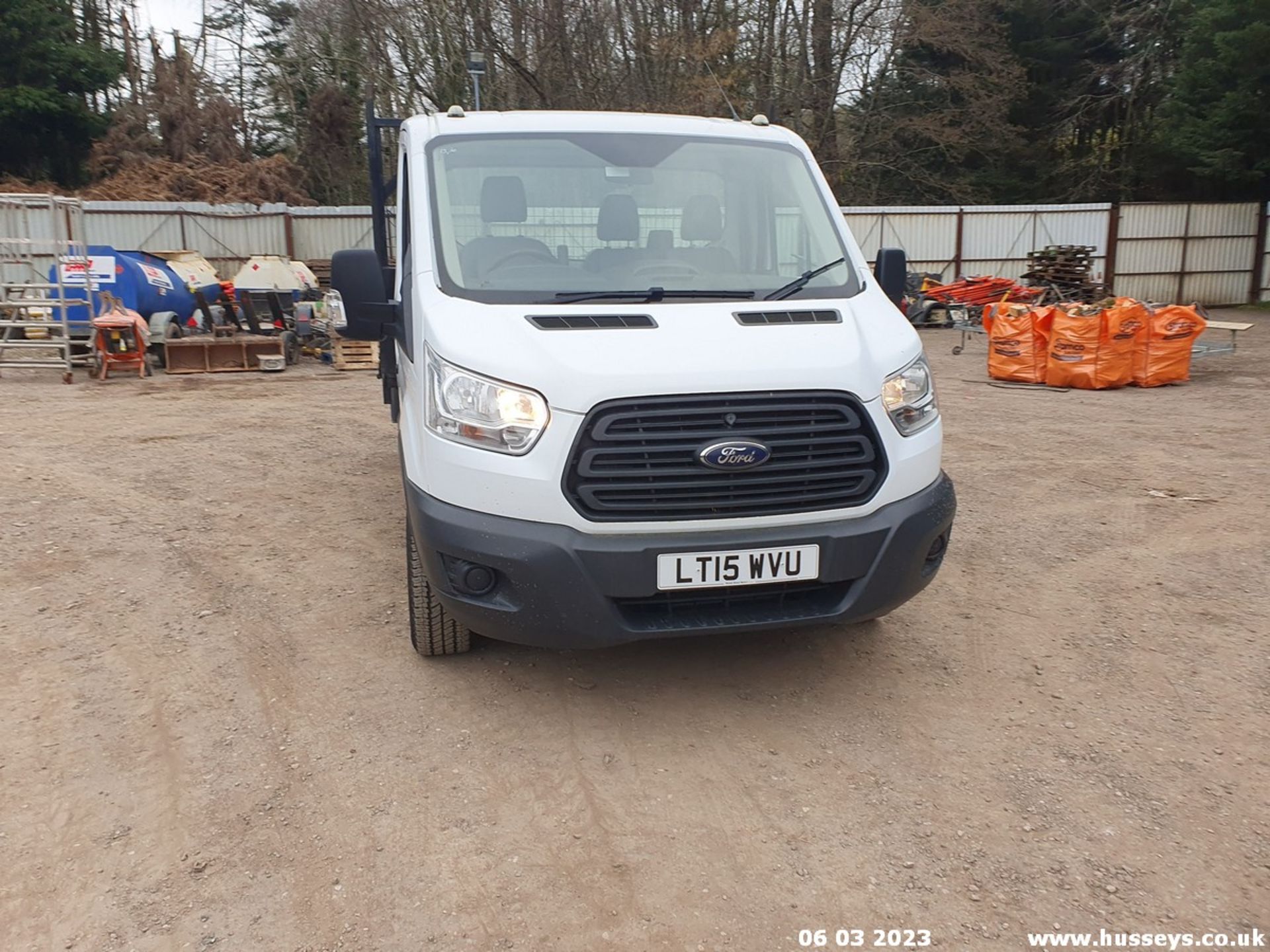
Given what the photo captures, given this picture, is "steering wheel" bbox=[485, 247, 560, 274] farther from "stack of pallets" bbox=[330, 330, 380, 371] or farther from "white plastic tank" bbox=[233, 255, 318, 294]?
"white plastic tank" bbox=[233, 255, 318, 294]

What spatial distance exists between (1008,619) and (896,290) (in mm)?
1637

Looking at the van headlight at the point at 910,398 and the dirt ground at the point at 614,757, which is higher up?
the van headlight at the point at 910,398

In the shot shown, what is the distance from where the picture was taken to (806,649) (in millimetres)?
4234

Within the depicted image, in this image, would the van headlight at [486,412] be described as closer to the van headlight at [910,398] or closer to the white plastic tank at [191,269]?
the van headlight at [910,398]

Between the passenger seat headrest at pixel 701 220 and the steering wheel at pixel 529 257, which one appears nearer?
the steering wheel at pixel 529 257

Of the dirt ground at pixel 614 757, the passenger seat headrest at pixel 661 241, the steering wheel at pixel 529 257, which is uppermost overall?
the passenger seat headrest at pixel 661 241

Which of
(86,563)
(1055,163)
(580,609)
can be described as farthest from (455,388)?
(1055,163)

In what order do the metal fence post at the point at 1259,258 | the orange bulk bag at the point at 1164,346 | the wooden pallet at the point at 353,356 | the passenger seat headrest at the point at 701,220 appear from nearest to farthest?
the passenger seat headrest at the point at 701,220 < the orange bulk bag at the point at 1164,346 < the wooden pallet at the point at 353,356 < the metal fence post at the point at 1259,258

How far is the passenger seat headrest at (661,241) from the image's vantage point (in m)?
4.12

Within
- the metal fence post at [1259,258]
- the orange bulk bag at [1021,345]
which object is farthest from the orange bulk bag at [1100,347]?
the metal fence post at [1259,258]

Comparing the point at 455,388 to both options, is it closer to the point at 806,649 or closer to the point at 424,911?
the point at 424,911

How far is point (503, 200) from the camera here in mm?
4160

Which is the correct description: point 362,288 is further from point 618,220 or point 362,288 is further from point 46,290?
point 46,290

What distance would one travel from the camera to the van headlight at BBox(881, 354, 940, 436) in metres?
3.54
